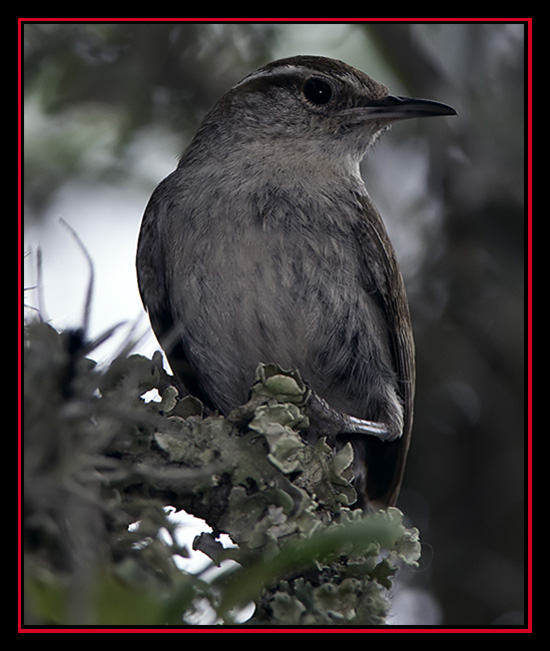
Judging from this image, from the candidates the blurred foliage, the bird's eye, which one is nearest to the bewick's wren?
the bird's eye

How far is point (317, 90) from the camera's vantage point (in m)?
5.20

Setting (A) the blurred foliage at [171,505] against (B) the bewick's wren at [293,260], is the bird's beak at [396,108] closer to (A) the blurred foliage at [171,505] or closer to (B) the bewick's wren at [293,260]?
(B) the bewick's wren at [293,260]

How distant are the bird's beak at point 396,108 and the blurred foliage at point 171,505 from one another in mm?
2128

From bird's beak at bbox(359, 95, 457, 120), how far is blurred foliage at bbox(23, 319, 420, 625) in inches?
83.8

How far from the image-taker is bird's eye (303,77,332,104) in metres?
5.18

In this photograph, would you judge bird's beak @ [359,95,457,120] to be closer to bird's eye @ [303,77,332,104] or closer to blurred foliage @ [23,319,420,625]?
bird's eye @ [303,77,332,104]

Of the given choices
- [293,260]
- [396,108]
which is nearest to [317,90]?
[396,108]

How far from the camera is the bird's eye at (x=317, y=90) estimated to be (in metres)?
5.18

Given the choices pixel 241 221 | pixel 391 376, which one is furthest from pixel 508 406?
pixel 241 221

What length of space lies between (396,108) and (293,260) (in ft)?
4.19

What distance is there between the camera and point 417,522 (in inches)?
238

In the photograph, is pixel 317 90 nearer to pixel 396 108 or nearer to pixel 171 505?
pixel 396 108

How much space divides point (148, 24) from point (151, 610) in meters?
4.07

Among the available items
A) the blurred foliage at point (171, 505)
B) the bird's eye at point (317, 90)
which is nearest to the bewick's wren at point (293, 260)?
the bird's eye at point (317, 90)
